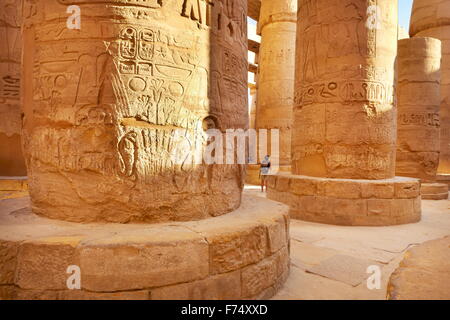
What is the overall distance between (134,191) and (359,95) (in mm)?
4018

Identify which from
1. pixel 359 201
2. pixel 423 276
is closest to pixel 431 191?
pixel 359 201

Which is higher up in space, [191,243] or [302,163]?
[302,163]

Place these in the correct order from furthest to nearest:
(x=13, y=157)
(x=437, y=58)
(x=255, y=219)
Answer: (x=437, y=58)
(x=13, y=157)
(x=255, y=219)

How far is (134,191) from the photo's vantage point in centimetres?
226

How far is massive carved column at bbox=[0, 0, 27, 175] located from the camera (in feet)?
19.8

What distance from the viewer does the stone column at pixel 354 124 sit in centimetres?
476

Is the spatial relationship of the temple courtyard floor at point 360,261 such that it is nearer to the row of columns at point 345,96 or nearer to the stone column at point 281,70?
the row of columns at point 345,96

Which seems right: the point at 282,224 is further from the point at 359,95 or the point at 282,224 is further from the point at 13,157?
the point at 13,157

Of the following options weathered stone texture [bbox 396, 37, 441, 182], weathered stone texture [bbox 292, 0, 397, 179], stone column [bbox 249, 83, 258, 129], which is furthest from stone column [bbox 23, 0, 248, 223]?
stone column [bbox 249, 83, 258, 129]

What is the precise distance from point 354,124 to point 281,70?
6084mm

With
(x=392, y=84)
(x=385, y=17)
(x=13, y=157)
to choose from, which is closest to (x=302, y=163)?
(x=392, y=84)

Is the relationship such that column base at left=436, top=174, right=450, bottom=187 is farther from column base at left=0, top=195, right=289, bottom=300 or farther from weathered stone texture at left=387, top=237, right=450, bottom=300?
column base at left=0, top=195, right=289, bottom=300

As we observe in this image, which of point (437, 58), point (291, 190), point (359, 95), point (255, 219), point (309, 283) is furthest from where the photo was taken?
point (437, 58)

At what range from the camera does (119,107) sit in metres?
2.21
